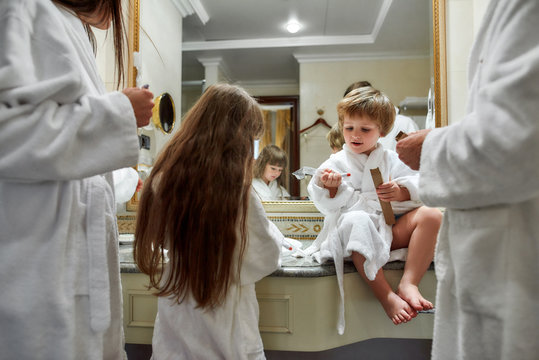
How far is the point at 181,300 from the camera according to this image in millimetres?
890

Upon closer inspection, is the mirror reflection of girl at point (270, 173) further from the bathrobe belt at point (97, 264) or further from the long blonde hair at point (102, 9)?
the bathrobe belt at point (97, 264)

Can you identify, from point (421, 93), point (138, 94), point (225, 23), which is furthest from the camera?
point (225, 23)

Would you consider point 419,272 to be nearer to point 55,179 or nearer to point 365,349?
point 365,349

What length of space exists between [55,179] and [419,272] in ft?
3.44

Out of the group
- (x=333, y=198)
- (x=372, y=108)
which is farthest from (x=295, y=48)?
(x=333, y=198)

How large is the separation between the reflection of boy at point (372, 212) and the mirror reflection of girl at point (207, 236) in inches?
12.1

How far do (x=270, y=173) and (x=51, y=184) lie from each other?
112 centimetres

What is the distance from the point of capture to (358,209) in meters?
1.25

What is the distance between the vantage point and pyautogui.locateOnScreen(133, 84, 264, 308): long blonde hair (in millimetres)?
860

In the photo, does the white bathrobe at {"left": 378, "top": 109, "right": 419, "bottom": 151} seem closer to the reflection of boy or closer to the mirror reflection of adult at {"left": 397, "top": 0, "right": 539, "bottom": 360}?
the reflection of boy

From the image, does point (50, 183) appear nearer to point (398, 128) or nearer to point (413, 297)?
point (413, 297)

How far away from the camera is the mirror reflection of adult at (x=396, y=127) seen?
59.4 inches

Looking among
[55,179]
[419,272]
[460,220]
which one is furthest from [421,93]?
[55,179]

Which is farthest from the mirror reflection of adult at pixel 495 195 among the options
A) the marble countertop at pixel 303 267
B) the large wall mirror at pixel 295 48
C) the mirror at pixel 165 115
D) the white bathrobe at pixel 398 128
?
the mirror at pixel 165 115
